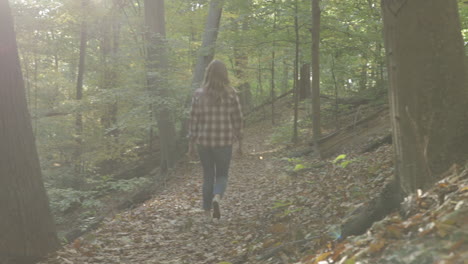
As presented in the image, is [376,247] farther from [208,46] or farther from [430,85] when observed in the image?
[208,46]

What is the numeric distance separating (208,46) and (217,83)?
6.56 m

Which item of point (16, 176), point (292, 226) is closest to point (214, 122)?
point (292, 226)

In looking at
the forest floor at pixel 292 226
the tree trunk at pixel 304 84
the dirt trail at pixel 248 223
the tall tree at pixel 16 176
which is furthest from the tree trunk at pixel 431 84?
the tree trunk at pixel 304 84

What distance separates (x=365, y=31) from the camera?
10.1 meters

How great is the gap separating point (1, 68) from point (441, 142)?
4.17m

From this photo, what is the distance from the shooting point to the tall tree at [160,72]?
10383 millimetres

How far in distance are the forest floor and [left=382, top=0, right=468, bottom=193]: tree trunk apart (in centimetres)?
21

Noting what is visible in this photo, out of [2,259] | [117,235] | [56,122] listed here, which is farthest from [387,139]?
[56,122]

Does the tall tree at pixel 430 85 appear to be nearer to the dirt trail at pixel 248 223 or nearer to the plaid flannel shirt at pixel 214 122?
the dirt trail at pixel 248 223

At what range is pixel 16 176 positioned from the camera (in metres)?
3.89

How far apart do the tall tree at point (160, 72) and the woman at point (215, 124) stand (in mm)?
5019

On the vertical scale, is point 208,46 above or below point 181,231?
above

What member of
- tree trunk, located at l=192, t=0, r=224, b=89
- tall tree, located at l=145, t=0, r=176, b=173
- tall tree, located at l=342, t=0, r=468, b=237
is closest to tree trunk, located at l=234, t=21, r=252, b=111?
tree trunk, located at l=192, t=0, r=224, b=89

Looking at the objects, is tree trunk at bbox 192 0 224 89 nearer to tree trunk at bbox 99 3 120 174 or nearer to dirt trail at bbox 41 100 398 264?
tree trunk at bbox 99 3 120 174
